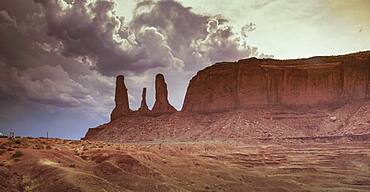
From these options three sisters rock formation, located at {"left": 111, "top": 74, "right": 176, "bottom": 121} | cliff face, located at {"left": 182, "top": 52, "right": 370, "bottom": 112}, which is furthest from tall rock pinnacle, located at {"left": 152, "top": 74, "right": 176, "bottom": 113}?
cliff face, located at {"left": 182, "top": 52, "right": 370, "bottom": 112}

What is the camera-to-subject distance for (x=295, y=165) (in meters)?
41.3

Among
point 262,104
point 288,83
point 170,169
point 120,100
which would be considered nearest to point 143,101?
point 120,100

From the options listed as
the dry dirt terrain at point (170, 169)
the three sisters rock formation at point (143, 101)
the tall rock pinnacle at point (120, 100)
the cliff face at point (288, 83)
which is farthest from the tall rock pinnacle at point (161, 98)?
the dry dirt terrain at point (170, 169)

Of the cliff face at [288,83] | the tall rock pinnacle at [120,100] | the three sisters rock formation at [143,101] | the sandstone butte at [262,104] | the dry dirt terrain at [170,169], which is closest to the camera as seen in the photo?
the dry dirt terrain at [170,169]

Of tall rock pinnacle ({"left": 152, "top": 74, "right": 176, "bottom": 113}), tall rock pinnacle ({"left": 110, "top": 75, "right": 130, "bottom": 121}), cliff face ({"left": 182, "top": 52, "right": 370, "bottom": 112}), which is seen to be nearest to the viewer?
cliff face ({"left": 182, "top": 52, "right": 370, "bottom": 112})

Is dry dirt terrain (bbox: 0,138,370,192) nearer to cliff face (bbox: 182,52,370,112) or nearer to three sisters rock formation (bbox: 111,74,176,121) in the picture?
cliff face (bbox: 182,52,370,112)

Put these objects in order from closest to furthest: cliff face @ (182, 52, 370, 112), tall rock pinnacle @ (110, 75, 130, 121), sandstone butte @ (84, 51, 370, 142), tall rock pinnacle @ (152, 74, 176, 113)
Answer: sandstone butte @ (84, 51, 370, 142) < cliff face @ (182, 52, 370, 112) < tall rock pinnacle @ (152, 74, 176, 113) < tall rock pinnacle @ (110, 75, 130, 121)

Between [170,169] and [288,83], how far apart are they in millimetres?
53981

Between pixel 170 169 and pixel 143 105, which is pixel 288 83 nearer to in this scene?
pixel 143 105

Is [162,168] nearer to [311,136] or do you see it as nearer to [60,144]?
[60,144]

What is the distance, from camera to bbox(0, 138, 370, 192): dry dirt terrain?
25.4 metres

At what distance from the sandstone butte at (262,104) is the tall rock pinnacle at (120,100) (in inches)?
120

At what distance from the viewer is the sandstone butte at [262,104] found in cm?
6738

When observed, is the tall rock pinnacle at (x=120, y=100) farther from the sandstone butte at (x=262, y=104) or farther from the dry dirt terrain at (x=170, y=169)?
the dry dirt terrain at (x=170, y=169)
